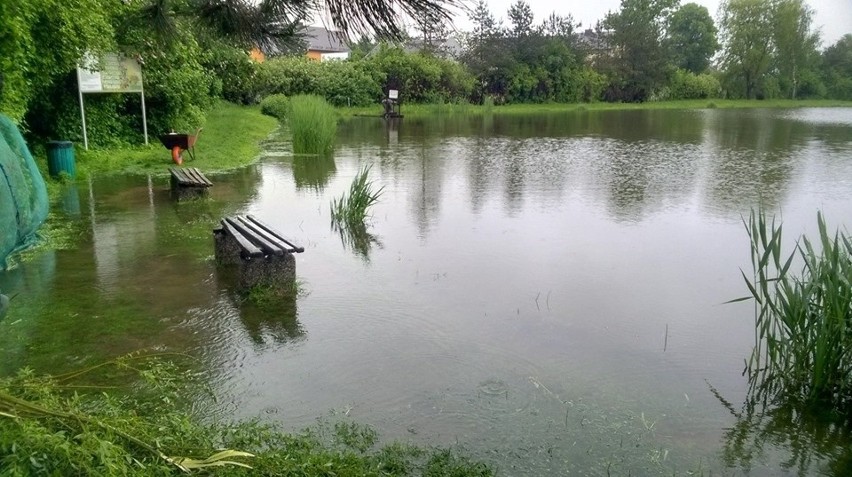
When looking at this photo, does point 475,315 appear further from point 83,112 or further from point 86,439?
point 83,112

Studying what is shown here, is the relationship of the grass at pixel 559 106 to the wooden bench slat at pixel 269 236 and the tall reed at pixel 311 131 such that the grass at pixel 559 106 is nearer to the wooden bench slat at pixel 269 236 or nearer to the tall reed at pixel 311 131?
the tall reed at pixel 311 131

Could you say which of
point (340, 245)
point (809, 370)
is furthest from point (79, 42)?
point (809, 370)

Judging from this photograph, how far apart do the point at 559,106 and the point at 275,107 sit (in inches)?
790

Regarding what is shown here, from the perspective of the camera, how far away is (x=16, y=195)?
5480 millimetres

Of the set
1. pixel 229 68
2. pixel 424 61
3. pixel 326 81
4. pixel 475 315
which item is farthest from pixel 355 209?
pixel 424 61

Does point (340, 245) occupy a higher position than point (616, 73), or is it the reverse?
point (616, 73)

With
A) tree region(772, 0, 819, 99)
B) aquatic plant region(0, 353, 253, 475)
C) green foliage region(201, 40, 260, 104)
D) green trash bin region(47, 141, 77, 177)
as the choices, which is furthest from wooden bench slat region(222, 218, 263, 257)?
tree region(772, 0, 819, 99)

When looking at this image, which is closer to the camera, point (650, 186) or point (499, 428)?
point (499, 428)

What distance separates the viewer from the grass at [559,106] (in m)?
33.8

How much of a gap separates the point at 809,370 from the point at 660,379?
788 mm

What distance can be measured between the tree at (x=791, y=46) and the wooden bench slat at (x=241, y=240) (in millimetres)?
50487

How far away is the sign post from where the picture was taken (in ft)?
37.8

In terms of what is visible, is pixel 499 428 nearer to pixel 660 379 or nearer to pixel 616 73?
pixel 660 379

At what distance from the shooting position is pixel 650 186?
1081 centimetres
